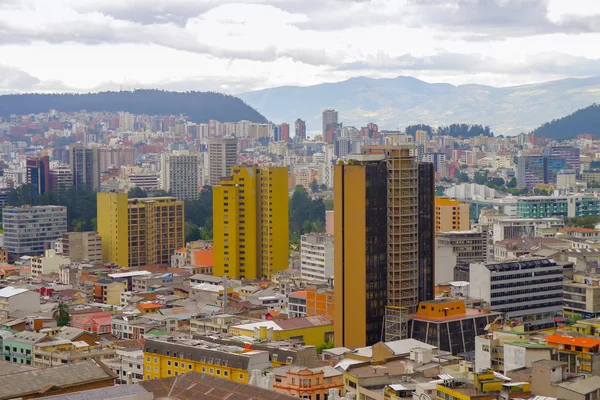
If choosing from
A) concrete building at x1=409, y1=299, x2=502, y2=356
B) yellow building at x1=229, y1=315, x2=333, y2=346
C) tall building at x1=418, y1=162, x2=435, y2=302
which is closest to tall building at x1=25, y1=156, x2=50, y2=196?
yellow building at x1=229, y1=315, x2=333, y2=346

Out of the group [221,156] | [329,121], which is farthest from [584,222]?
[329,121]

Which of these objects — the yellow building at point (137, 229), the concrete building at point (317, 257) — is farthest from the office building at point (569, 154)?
the concrete building at point (317, 257)

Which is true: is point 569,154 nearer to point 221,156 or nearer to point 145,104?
point 221,156

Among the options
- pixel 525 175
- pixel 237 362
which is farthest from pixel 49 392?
pixel 525 175

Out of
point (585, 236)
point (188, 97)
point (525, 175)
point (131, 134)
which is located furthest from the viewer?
point (188, 97)

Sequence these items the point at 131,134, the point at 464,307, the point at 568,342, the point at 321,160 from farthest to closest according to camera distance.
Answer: the point at 131,134 < the point at 321,160 < the point at 464,307 < the point at 568,342

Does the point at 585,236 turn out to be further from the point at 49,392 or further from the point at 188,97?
the point at 188,97
